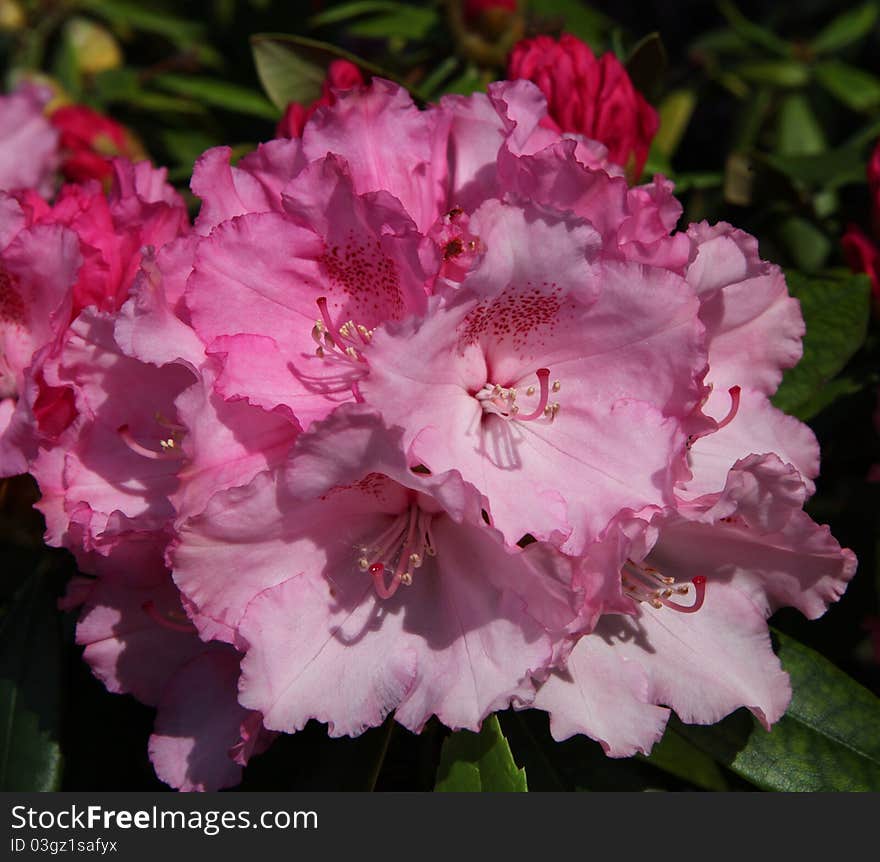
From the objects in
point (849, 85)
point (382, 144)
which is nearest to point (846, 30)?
point (849, 85)

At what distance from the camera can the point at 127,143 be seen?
82.0 inches

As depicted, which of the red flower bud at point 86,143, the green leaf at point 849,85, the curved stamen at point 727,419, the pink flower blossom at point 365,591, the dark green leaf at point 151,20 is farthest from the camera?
the dark green leaf at point 151,20

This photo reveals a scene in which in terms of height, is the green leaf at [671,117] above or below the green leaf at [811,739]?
above

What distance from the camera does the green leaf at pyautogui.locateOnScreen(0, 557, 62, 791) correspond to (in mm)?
1272

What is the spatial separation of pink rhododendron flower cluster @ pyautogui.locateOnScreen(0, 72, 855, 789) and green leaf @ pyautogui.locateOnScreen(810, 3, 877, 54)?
1.49 metres

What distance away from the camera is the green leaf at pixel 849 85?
85.2 inches

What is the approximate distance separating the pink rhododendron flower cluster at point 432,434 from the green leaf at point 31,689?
0.69 ft

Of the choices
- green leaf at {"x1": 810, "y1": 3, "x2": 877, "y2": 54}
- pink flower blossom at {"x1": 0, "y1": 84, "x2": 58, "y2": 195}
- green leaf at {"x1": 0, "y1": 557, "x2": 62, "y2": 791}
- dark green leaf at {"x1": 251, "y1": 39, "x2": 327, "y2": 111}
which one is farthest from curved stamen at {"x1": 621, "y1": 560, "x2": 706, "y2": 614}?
green leaf at {"x1": 810, "y1": 3, "x2": 877, "y2": 54}

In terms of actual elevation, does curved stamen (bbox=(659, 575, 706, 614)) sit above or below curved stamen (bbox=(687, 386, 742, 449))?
below

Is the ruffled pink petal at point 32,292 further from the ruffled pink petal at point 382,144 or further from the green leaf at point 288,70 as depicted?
the green leaf at point 288,70

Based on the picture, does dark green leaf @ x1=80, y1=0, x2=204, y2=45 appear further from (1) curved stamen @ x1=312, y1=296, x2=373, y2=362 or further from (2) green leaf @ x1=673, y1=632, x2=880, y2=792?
(2) green leaf @ x1=673, y1=632, x2=880, y2=792

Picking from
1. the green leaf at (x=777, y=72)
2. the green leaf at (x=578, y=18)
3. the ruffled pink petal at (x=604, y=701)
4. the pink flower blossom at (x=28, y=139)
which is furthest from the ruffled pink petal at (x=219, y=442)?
the green leaf at (x=777, y=72)

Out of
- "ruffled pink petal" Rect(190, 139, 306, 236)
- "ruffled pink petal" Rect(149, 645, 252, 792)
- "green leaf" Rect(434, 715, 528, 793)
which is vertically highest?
"ruffled pink petal" Rect(190, 139, 306, 236)

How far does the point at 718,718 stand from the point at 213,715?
0.54 metres
